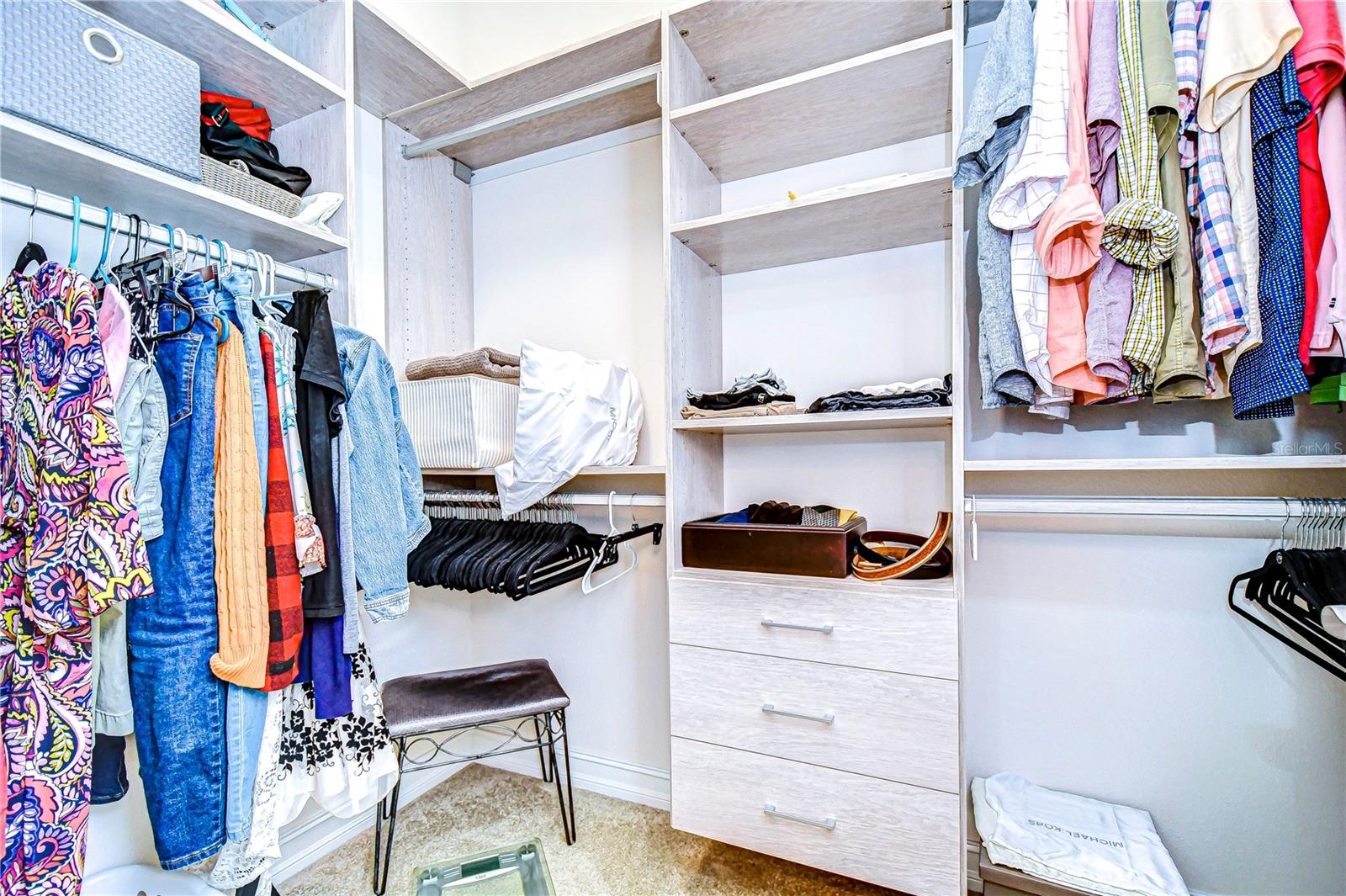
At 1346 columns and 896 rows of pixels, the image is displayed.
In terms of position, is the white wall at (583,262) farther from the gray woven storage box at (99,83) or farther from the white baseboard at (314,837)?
the white baseboard at (314,837)

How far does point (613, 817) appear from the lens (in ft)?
6.14

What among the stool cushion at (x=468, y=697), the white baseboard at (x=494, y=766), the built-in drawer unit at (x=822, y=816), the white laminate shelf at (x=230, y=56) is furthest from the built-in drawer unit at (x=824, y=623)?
the white laminate shelf at (x=230, y=56)

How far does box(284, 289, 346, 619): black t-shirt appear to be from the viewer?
1.12 m

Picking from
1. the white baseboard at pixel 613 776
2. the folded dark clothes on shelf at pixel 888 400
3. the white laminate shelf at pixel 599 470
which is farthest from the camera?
the white baseboard at pixel 613 776

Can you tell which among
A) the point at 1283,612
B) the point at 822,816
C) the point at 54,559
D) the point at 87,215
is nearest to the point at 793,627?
the point at 822,816

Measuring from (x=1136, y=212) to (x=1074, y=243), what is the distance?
0.10m

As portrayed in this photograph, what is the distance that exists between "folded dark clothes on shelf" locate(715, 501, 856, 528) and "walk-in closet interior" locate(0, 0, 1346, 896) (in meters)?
0.01

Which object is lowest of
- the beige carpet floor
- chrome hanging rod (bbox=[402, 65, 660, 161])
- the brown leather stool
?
the beige carpet floor

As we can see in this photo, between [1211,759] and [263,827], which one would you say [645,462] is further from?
[1211,759]

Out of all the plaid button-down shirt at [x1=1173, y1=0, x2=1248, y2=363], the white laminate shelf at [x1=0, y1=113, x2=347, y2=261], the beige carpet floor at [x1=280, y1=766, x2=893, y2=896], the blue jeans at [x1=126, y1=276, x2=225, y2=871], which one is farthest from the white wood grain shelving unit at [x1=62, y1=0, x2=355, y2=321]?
the plaid button-down shirt at [x1=1173, y1=0, x2=1248, y2=363]

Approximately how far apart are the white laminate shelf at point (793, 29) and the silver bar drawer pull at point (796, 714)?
163 centimetres

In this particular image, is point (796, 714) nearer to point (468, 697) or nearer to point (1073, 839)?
point (1073, 839)

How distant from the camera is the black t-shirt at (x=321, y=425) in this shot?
1.12m

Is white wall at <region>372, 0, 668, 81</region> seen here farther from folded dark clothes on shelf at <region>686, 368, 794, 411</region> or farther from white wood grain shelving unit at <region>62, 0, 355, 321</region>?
folded dark clothes on shelf at <region>686, 368, 794, 411</region>
